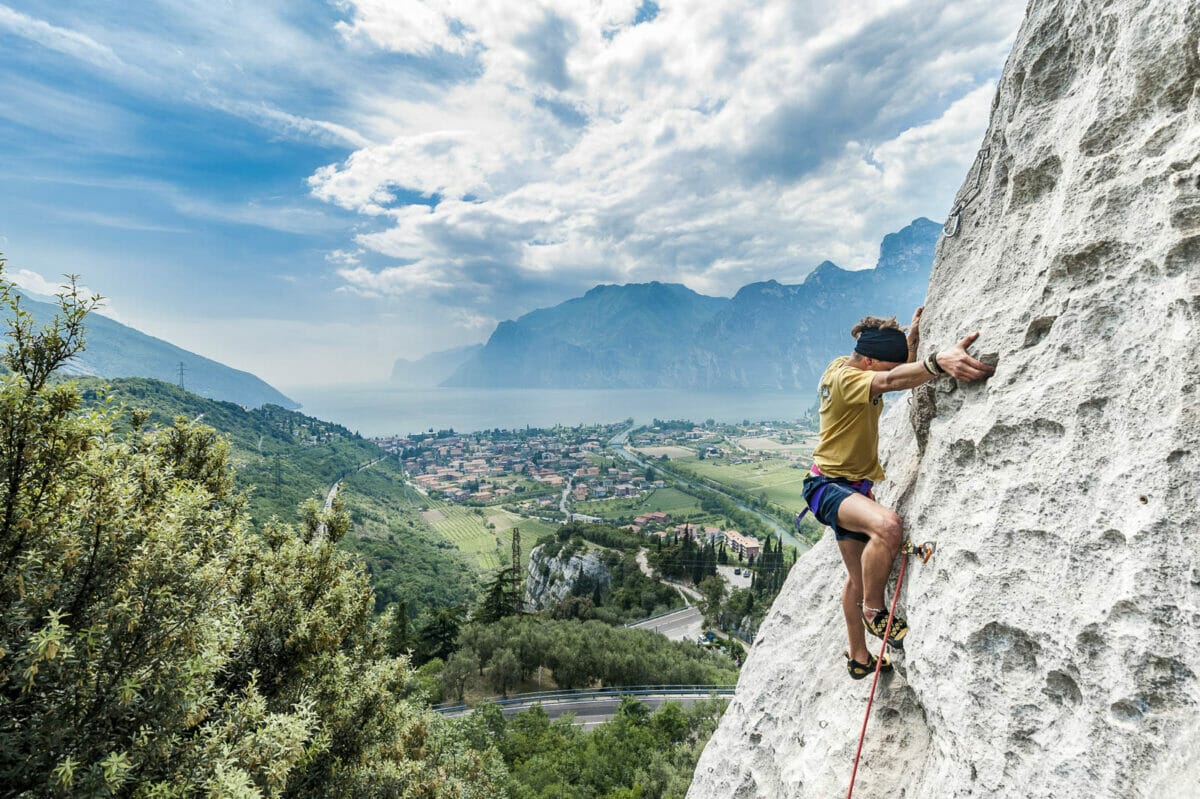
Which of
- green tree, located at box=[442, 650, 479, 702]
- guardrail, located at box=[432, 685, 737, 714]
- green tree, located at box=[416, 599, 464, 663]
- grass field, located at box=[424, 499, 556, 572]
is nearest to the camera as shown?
guardrail, located at box=[432, 685, 737, 714]

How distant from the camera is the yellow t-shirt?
4.69 meters

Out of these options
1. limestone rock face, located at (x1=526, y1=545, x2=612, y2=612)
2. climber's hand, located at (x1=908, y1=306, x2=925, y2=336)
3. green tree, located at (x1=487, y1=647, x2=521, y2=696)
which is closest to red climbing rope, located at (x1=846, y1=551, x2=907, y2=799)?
climber's hand, located at (x1=908, y1=306, x2=925, y2=336)

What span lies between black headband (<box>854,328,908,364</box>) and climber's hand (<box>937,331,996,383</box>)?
2.53ft

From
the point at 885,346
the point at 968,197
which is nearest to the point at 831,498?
the point at 885,346

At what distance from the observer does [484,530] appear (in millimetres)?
133500

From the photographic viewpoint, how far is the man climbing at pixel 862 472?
4.50 meters

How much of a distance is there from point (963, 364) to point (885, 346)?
97 centimetres

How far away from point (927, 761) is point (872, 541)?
175cm

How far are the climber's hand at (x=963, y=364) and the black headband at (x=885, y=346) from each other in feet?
2.53

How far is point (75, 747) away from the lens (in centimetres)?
486

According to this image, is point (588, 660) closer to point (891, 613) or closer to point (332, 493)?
point (891, 613)

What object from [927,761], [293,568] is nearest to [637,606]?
[293,568]

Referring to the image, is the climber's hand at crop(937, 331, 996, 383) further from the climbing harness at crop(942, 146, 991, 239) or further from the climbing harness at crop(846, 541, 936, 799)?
the climbing harness at crop(942, 146, 991, 239)

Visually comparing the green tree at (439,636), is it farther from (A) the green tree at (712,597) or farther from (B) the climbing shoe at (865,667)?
(B) the climbing shoe at (865,667)
